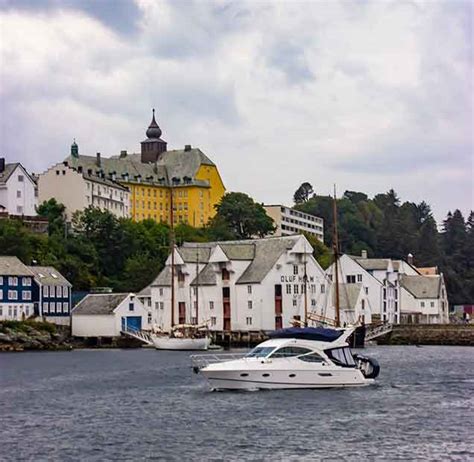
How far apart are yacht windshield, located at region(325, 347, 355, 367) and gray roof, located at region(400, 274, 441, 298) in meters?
88.8

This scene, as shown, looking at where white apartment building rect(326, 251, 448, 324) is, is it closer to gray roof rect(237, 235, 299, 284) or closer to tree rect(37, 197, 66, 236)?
gray roof rect(237, 235, 299, 284)

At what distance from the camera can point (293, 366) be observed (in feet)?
202

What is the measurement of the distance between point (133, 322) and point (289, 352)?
65295 millimetres

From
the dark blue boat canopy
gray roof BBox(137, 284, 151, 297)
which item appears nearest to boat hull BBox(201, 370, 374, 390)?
the dark blue boat canopy

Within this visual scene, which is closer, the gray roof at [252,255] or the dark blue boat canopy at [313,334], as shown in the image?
the dark blue boat canopy at [313,334]

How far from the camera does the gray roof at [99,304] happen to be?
12344 centimetres

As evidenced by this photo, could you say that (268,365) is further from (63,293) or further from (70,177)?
(70,177)

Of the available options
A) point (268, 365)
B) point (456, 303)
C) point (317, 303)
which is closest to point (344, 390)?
point (268, 365)

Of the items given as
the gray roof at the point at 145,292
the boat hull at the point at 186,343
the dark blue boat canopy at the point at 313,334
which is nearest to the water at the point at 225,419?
the dark blue boat canopy at the point at 313,334

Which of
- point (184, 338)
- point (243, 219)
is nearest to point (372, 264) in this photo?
point (184, 338)

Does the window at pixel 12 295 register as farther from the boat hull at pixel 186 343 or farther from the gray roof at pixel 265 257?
the gray roof at pixel 265 257

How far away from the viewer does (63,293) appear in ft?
416

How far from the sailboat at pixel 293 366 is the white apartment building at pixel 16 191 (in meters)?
105

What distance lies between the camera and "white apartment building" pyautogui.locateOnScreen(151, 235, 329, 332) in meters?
121
